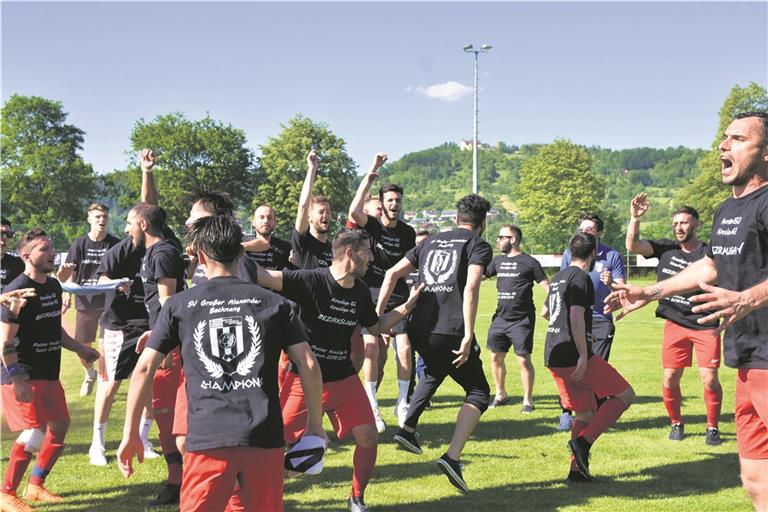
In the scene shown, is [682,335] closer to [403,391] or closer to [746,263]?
[403,391]

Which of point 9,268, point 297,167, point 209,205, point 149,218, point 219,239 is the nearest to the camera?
point 219,239

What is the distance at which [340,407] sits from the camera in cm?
569

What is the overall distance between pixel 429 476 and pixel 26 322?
3.97 metres

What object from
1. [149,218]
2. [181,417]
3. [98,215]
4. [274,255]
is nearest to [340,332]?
[181,417]

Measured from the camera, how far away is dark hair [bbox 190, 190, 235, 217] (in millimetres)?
5934

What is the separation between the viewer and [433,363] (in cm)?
694

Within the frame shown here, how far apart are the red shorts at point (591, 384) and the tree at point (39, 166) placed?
204 feet

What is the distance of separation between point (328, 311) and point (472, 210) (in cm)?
212

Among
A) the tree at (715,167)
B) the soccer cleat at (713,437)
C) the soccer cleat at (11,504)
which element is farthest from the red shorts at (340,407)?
the tree at (715,167)

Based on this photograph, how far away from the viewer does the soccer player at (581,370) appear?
674 cm

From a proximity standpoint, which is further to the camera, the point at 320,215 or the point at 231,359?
the point at 320,215

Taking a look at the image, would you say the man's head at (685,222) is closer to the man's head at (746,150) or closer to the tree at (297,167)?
the man's head at (746,150)

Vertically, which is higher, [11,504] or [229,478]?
[229,478]

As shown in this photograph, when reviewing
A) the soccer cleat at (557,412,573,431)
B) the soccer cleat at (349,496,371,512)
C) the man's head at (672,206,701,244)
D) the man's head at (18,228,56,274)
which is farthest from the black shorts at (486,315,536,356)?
the man's head at (18,228,56,274)
